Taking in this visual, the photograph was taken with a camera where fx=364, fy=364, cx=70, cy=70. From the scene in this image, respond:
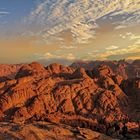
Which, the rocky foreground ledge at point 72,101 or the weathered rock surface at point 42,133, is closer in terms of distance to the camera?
the weathered rock surface at point 42,133

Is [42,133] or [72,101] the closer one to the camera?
[42,133]

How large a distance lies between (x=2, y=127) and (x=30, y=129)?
11.0 feet

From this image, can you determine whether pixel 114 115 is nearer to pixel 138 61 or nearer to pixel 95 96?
pixel 95 96

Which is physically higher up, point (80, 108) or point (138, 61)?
point (138, 61)

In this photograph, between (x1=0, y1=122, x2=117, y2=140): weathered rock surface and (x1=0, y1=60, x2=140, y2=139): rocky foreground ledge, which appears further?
(x1=0, y1=60, x2=140, y2=139): rocky foreground ledge

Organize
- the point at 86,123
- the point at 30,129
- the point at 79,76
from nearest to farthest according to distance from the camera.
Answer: the point at 30,129, the point at 86,123, the point at 79,76

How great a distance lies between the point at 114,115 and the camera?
62.8 metres

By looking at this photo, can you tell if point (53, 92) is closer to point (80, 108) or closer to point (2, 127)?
→ point (80, 108)

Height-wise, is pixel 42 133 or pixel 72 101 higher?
pixel 72 101

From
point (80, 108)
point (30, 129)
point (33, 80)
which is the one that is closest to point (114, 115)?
point (80, 108)

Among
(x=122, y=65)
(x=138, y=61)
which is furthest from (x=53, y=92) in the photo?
(x=138, y=61)

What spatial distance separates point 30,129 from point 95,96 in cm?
2990

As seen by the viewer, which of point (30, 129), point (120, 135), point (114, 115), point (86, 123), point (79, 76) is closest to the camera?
point (30, 129)

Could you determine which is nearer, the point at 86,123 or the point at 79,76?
the point at 86,123
